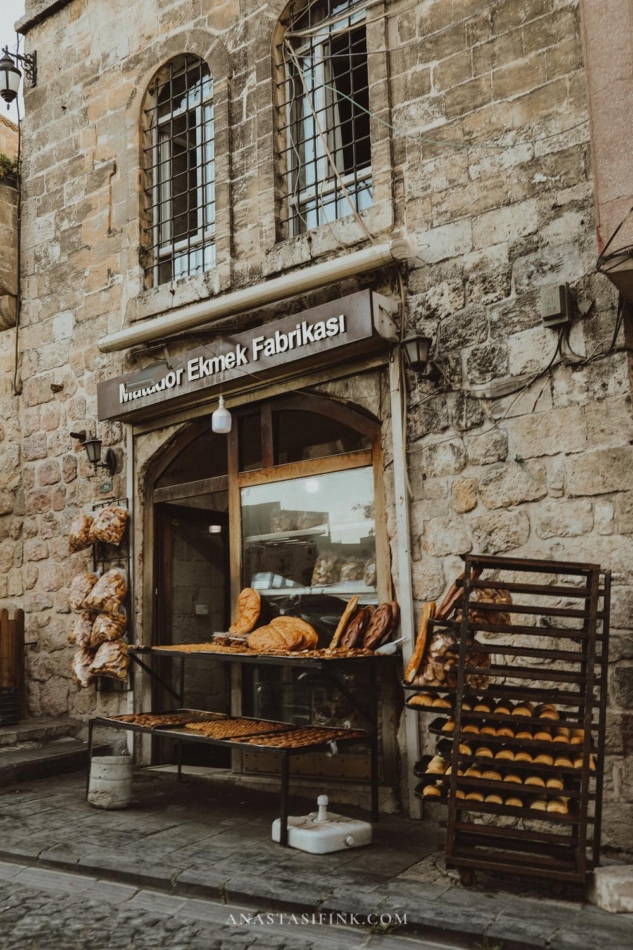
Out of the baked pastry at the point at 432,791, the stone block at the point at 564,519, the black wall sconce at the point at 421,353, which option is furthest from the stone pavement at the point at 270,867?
the black wall sconce at the point at 421,353

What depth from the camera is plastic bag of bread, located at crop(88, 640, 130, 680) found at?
7453 millimetres

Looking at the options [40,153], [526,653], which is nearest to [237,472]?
[526,653]

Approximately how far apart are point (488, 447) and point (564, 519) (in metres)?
0.74

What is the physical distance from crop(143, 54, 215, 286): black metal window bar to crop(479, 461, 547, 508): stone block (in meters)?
3.82

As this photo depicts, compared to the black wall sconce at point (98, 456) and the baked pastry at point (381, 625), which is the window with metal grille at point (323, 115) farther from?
the baked pastry at point (381, 625)

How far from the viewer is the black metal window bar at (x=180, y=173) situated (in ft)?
27.4

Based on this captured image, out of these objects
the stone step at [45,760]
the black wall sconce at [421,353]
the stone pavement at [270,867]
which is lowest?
the stone pavement at [270,867]

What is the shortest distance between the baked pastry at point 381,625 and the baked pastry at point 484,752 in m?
1.48

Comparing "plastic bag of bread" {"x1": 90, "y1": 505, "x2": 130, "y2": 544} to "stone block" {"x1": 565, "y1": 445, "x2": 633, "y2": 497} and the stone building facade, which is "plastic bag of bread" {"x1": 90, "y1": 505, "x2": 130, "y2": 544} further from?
"stone block" {"x1": 565, "y1": 445, "x2": 633, "y2": 497}

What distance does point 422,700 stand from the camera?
4949 mm

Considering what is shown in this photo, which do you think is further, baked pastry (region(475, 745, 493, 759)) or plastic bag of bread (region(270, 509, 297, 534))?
plastic bag of bread (region(270, 509, 297, 534))

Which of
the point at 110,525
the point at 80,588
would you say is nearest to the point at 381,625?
the point at 110,525

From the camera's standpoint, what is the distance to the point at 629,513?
17.1ft

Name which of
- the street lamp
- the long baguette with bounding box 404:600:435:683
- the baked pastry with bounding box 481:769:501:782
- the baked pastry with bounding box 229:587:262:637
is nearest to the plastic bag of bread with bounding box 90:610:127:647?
the baked pastry with bounding box 229:587:262:637
